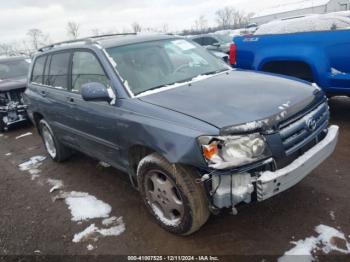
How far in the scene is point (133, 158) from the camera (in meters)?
3.35

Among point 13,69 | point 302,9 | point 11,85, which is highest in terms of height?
point 13,69

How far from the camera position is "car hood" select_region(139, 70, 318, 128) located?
261 centimetres

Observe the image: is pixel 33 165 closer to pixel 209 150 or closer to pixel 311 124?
pixel 209 150

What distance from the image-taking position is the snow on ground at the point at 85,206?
12.1 ft

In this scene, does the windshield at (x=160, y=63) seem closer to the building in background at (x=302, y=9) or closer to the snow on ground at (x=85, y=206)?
the snow on ground at (x=85, y=206)

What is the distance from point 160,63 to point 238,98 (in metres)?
1.15

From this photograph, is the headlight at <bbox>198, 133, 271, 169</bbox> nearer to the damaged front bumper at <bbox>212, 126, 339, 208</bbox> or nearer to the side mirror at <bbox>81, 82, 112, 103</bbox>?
the damaged front bumper at <bbox>212, 126, 339, 208</bbox>

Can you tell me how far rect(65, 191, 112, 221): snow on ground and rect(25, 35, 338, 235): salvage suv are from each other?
564mm

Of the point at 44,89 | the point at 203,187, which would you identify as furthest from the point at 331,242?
the point at 44,89

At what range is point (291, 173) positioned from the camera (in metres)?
2.60

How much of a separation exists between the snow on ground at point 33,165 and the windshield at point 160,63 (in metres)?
2.59

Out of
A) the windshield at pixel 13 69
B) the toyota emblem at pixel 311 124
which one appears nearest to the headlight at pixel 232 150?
the toyota emblem at pixel 311 124

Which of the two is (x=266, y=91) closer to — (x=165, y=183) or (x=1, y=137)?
(x=165, y=183)

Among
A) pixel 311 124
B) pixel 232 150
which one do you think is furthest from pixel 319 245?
pixel 232 150
